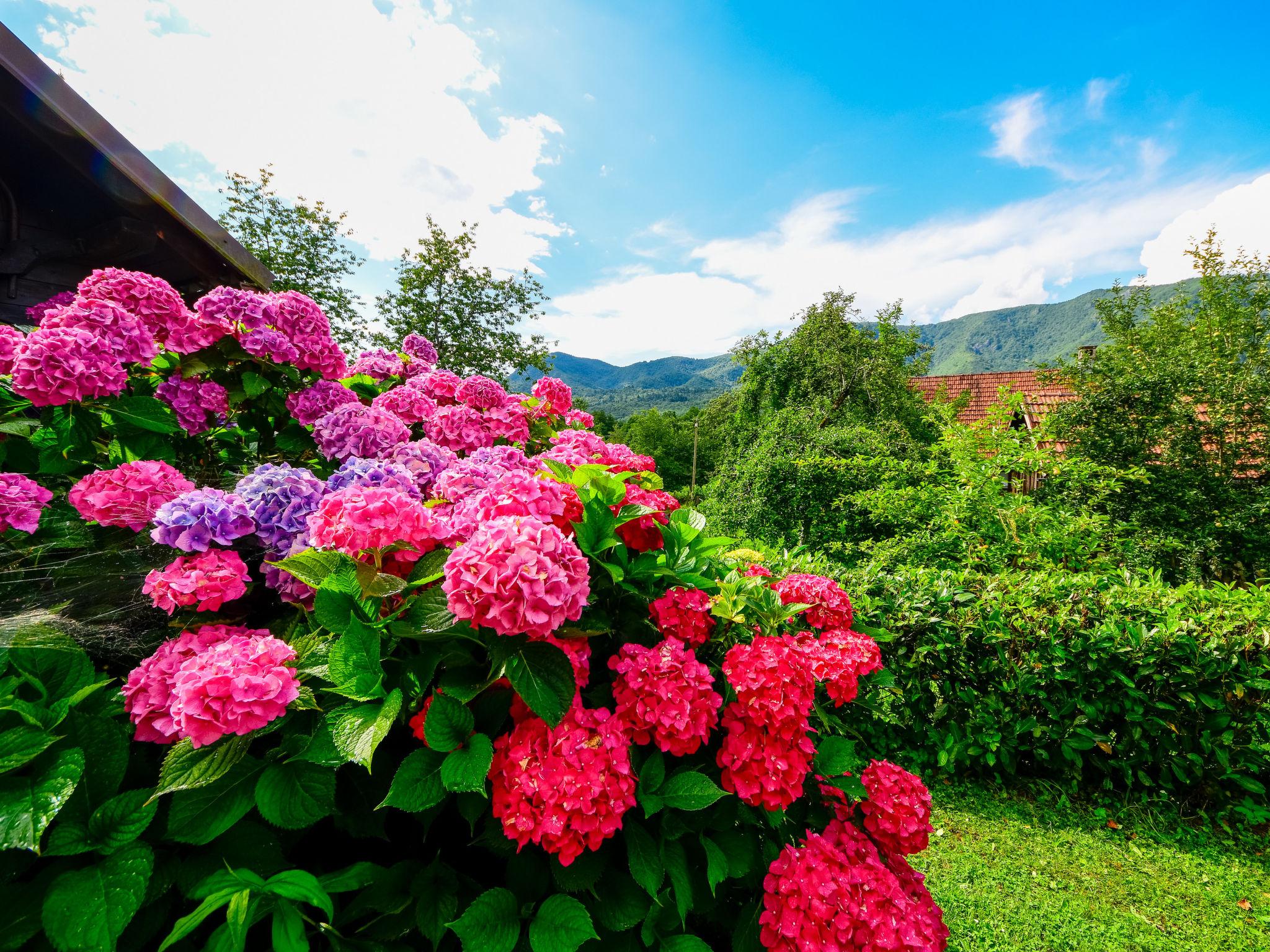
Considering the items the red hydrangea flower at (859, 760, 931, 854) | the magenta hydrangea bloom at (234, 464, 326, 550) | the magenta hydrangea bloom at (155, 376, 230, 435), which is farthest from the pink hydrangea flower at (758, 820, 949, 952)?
the magenta hydrangea bloom at (155, 376, 230, 435)

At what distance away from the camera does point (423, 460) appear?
165 centimetres

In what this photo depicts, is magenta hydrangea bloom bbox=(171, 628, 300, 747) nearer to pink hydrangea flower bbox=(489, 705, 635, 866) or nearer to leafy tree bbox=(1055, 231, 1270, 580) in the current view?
pink hydrangea flower bbox=(489, 705, 635, 866)

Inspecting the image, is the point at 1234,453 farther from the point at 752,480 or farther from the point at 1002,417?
the point at 752,480

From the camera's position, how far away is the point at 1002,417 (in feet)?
20.6

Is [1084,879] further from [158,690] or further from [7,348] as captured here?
[7,348]

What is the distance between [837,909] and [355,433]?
75.3 inches

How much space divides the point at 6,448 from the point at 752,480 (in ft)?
28.2

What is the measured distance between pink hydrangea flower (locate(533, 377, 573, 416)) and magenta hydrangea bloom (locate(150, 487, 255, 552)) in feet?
5.37

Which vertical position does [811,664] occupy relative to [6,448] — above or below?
below

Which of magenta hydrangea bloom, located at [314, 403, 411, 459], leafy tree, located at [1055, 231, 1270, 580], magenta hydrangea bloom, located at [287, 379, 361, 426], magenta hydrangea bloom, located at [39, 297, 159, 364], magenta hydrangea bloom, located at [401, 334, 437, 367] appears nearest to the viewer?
magenta hydrangea bloom, located at [39, 297, 159, 364]

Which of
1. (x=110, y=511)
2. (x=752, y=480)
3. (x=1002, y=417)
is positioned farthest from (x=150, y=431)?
(x=752, y=480)

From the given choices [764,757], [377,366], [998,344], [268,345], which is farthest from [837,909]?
[998,344]

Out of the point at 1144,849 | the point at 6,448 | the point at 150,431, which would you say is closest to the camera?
the point at 6,448

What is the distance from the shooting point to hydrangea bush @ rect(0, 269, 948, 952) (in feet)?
2.77
